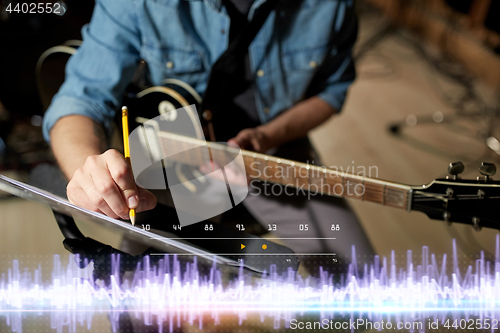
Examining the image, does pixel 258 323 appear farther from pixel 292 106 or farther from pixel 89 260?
pixel 292 106

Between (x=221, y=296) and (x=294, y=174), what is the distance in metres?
0.24

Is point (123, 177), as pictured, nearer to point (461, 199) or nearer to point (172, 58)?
point (172, 58)

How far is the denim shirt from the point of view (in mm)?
553

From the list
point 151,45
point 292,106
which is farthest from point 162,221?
point 292,106

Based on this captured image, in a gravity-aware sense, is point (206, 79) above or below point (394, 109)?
below

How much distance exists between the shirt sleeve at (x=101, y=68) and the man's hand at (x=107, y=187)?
0.10 meters

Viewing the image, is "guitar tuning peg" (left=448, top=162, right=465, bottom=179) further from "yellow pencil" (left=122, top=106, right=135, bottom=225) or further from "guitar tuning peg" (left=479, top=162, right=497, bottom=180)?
"yellow pencil" (left=122, top=106, right=135, bottom=225)

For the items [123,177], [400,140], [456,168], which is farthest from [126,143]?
[400,140]

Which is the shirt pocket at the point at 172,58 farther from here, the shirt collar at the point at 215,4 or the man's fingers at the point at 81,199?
the man's fingers at the point at 81,199

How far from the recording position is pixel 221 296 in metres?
0.54

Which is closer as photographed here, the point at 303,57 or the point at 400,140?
the point at 303,57

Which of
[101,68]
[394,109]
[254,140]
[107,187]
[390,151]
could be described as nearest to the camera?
[107,187]

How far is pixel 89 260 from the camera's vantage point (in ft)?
1.68

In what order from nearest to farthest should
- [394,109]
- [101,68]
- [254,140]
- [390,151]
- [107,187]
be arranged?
[107,187] < [101,68] < [254,140] < [390,151] < [394,109]
